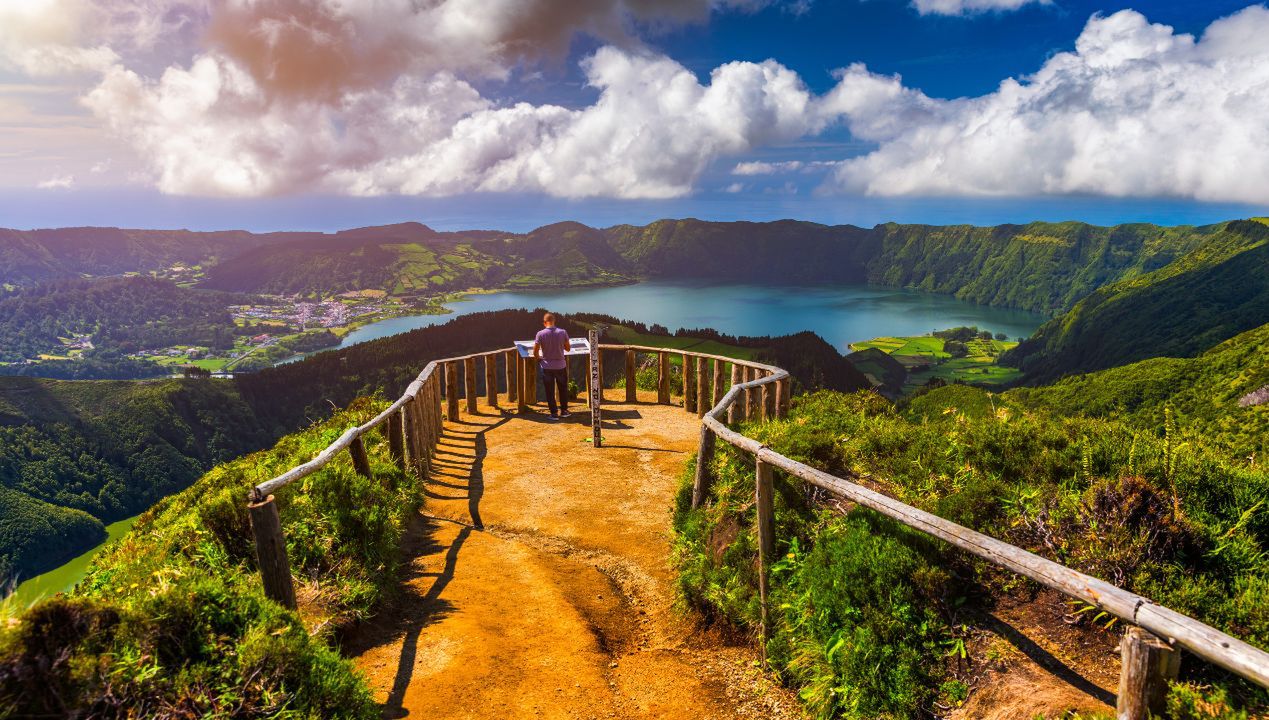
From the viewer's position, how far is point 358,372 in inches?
4016

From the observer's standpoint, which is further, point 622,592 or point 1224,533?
point 622,592

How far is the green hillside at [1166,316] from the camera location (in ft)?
448

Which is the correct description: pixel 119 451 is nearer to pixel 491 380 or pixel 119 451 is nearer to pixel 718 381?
pixel 491 380

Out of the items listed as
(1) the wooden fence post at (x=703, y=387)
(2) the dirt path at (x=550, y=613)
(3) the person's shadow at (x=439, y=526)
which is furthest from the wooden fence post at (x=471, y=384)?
(1) the wooden fence post at (x=703, y=387)

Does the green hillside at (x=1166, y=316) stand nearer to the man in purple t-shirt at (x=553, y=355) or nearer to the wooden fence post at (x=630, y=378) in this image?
the wooden fence post at (x=630, y=378)

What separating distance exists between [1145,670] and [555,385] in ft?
37.9

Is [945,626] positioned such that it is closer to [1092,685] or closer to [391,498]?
[1092,685]

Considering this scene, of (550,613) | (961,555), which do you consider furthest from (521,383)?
(961,555)

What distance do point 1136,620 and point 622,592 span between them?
458 cm

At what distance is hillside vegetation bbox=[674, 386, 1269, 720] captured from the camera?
360cm

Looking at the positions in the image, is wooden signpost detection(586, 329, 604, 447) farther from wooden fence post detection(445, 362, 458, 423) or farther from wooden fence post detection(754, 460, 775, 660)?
wooden fence post detection(754, 460, 775, 660)

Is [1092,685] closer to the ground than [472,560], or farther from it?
farther from it

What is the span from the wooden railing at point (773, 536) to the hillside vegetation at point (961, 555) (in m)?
0.24

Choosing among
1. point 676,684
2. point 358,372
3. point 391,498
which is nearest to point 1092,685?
point 676,684
